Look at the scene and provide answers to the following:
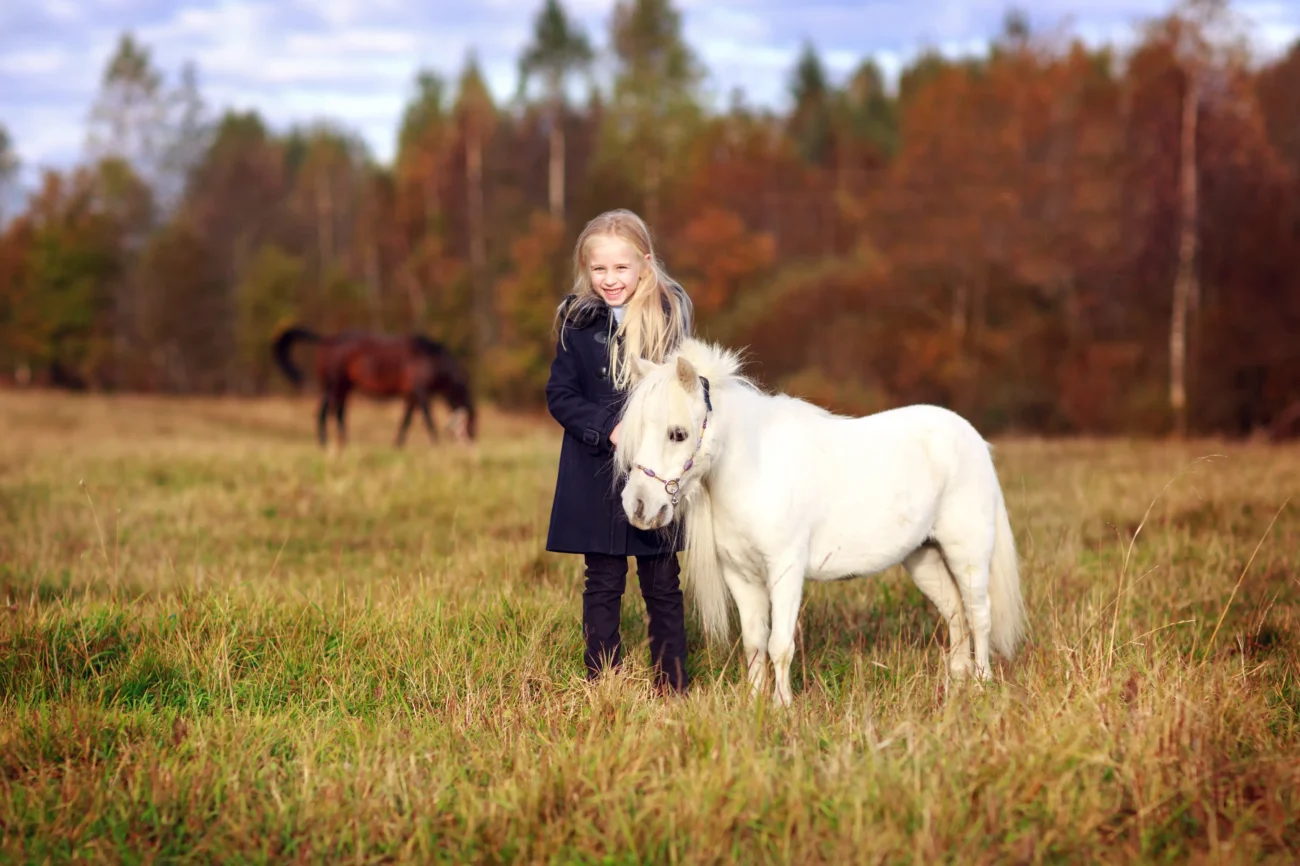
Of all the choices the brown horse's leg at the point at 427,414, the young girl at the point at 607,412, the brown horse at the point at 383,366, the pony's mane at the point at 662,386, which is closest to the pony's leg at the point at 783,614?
the young girl at the point at 607,412

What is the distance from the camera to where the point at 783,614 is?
3691mm

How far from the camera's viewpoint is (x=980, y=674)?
4023mm

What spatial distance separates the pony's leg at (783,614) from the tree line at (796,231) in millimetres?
9242

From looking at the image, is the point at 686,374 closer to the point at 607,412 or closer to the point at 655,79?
the point at 607,412

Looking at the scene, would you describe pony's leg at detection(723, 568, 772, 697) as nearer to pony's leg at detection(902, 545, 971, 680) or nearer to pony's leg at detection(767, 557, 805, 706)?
pony's leg at detection(767, 557, 805, 706)

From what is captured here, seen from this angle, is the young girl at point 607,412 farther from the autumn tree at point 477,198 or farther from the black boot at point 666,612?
the autumn tree at point 477,198

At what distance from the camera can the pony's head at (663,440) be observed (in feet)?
10.7

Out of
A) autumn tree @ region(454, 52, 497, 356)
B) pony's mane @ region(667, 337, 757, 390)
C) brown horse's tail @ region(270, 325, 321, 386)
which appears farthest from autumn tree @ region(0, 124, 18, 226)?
pony's mane @ region(667, 337, 757, 390)

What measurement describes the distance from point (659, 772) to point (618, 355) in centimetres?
165

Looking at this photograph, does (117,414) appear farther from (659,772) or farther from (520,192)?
(659,772)

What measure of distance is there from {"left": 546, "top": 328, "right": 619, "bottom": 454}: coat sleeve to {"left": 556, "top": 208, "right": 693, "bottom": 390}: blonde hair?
106 millimetres

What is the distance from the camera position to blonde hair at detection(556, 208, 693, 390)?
12.5 feet

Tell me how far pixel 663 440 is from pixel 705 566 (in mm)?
772

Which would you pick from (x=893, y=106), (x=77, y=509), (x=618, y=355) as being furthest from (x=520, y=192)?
(x=618, y=355)
